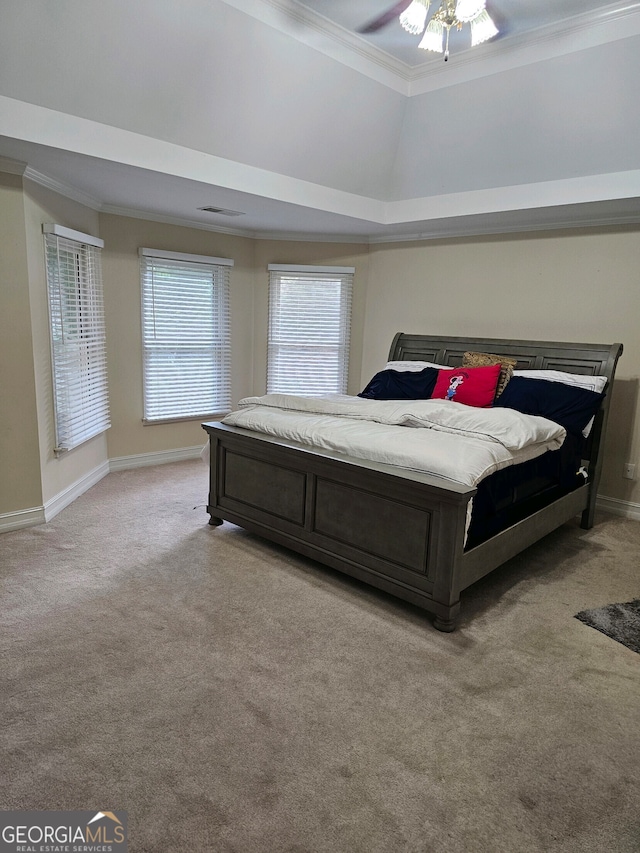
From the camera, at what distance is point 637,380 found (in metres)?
4.18

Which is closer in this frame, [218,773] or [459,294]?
[218,773]

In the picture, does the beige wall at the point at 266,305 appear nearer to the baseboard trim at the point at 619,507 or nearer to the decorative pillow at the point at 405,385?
the baseboard trim at the point at 619,507

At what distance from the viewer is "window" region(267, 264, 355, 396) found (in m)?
5.74

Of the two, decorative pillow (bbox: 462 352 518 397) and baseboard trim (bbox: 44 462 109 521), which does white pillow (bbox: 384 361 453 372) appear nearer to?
decorative pillow (bbox: 462 352 518 397)

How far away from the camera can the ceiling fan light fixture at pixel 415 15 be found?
261cm

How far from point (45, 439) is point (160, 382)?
62.3 inches

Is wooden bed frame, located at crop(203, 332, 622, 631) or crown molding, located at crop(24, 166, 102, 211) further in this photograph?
crown molding, located at crop(24, 166, 102, 211)

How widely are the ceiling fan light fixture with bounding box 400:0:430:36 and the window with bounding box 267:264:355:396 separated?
9.91ft

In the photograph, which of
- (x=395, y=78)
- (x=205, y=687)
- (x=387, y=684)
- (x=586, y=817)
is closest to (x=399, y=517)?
(x=387, y=684)

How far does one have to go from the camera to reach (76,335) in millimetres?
4238

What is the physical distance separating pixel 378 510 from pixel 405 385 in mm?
1850

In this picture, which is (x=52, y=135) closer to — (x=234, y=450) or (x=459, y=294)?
(x=234, y=450)

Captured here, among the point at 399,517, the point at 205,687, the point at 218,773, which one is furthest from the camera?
the point at 399,517
